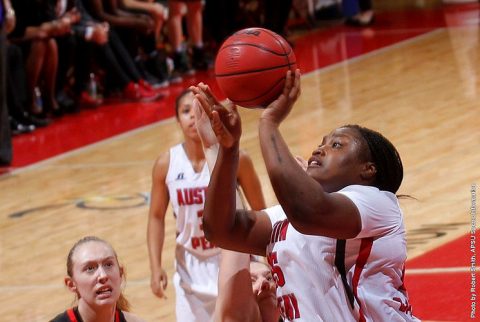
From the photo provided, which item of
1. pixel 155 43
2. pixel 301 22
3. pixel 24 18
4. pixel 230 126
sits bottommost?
pixel 301 22

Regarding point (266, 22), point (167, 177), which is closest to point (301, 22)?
point (266, 22)

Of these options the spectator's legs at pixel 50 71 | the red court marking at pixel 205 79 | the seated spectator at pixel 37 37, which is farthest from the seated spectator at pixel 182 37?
the seated spectator at pixel 37 37

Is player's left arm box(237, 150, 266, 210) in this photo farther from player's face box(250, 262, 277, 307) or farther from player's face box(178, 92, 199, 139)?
player's face box(250, 262, 277, 307)

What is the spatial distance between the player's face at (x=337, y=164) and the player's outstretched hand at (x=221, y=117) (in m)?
0.26

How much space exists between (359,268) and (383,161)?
381 mm

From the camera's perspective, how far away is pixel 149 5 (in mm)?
13945

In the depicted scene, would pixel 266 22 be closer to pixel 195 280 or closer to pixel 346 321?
pixel 195 280

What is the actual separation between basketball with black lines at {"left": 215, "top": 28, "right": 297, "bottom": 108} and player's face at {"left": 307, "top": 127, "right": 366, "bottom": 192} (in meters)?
0.24

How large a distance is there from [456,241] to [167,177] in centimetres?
217

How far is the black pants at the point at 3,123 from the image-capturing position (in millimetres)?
10727

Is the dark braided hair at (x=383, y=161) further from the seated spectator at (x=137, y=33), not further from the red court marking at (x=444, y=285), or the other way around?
the seated spectator at (x=137, y=33)

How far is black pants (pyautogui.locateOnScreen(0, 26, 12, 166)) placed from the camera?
1073 cm

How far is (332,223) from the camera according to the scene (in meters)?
3.36

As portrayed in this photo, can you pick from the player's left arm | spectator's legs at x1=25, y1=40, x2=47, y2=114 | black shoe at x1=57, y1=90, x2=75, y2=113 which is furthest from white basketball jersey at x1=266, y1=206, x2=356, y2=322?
black shoe at x1=57, y1=90, x2=75, y2=113
